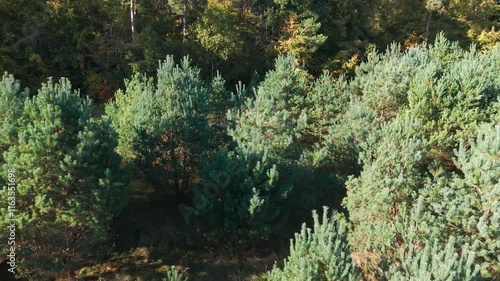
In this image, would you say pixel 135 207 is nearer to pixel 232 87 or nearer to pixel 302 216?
pixel 302 216

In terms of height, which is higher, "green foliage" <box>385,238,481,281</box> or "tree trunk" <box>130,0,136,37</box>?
"tree trunk" <box>130,0,136,37</box>

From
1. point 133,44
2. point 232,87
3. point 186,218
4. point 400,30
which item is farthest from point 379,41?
point 186,218

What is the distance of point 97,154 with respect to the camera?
17.6m

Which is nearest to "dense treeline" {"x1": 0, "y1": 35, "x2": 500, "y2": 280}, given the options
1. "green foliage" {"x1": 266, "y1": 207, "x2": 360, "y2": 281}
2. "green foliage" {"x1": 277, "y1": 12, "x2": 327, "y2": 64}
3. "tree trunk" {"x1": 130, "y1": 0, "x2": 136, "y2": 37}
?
"green foliage" {"x1": 266, "y1": 207, "x2": 360, "y2": 281}

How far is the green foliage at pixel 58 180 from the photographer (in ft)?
52.7

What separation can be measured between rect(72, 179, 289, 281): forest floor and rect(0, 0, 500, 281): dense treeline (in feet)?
0.97

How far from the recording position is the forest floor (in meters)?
21.3

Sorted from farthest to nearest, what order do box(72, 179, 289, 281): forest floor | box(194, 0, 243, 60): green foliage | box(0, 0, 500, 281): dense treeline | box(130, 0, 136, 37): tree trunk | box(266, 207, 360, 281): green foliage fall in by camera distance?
1. box(194, 0, 243, 60): green foliage
2. box(130, 0, 136, 37): tree trunk
3. box(72, 179, 289, 281): forest floor
4. box(0, 0, 500, 281): dense treeline
5. box(266, 207, 360, 281): green foliage

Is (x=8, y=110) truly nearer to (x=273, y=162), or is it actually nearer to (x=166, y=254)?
A: (x=166, y=254)

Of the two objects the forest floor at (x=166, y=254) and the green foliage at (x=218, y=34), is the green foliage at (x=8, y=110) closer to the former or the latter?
the forest floor at (x=166, y=254)

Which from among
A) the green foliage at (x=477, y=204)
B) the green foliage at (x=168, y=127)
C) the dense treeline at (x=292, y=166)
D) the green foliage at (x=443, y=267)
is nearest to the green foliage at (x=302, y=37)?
the dense treeline at (x=292, y=166)

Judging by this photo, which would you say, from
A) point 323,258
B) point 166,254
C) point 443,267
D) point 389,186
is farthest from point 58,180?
point 443,267

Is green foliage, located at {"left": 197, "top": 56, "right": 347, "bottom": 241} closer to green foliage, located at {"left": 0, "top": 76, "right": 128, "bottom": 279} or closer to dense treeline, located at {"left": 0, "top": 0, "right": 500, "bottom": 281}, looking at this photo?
dense treeline, located at {"left": 0, "top": 0, "right": 500, "bottom": 281}

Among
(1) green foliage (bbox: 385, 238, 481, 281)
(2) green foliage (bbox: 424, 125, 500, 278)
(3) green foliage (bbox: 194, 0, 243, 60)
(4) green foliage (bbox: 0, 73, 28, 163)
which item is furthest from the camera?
(3) green foliage (bbox: 194, 0, 243, 60)
